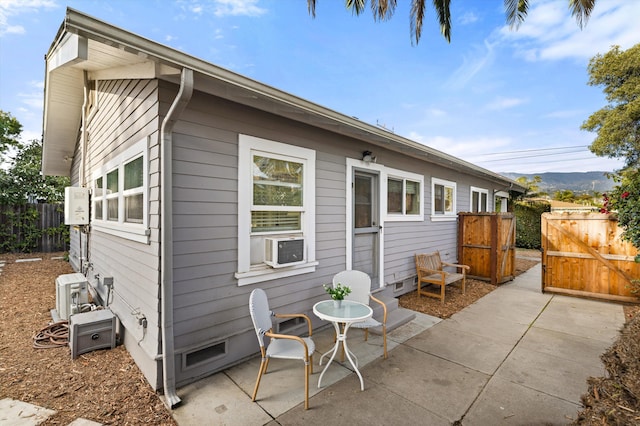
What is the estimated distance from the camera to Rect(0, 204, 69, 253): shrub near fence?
9.78 meters

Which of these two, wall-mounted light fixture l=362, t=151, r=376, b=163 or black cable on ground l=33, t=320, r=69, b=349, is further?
wall-mounted light fixture l=362, t=151, r=376, b=163

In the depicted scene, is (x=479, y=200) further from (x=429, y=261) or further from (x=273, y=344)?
(x=273, y=344)

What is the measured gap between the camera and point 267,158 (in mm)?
3422

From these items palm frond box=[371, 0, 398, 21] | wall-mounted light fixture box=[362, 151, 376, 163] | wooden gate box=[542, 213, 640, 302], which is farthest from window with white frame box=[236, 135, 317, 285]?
wooden gate box=[542, 213, 640, 302]

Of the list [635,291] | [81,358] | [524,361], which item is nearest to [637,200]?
[635,291]

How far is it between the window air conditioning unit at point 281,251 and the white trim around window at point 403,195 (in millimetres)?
2354

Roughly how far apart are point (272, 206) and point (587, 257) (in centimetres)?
649

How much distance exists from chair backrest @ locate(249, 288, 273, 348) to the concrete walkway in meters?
0.57

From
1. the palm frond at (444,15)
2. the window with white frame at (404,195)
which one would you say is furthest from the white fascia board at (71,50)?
the palm frond at (444,15)

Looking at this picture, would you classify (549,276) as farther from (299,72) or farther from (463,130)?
(463,130)

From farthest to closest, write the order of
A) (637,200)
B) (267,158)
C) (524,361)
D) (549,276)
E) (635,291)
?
(549,276), (635,291), (637,200), (267,158), (524,361)

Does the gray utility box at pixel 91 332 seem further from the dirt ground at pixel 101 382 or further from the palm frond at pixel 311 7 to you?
the palm frond at pixel 311 7

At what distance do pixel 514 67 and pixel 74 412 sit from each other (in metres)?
13.1

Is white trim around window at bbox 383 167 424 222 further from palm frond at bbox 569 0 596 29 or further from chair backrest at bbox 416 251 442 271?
palm frond at bbox 569 0 596 29
